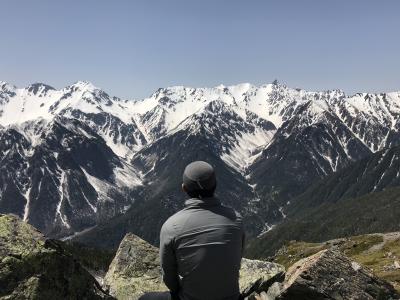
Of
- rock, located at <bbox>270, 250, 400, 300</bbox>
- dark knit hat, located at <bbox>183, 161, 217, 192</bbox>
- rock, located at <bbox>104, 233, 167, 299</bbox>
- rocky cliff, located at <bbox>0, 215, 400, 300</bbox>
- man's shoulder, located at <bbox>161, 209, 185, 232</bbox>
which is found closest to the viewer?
man's shoulder, located at <bbox>161, 209, 185, 232</bbox>

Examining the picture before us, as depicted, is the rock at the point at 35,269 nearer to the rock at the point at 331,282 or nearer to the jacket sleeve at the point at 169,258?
the jacket sleeve at the point at 169,258

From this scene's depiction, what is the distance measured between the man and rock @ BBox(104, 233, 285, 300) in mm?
11192

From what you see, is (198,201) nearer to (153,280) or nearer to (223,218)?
(223,218)

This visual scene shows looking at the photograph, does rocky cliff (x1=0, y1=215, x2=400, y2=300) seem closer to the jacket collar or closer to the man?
the man

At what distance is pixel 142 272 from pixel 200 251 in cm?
1312

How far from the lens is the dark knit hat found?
11609 mm

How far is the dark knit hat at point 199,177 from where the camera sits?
11609 millimetres

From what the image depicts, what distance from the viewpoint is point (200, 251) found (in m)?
11.5

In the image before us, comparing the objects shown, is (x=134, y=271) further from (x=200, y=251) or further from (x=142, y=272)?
(x=200, y=251)

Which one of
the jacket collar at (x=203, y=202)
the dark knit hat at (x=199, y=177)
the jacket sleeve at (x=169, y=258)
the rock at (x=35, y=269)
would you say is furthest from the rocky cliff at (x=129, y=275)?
Answer: the dark knit hat at (x=199, y=177)

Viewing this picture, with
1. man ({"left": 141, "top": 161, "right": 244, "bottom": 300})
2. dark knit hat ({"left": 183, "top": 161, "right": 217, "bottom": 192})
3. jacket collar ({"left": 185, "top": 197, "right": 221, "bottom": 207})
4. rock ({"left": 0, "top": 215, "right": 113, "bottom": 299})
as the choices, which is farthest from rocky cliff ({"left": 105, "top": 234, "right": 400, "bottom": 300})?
dark knit hat ({"left": 183, "top": 161, "right": 217, "bottom": 192})

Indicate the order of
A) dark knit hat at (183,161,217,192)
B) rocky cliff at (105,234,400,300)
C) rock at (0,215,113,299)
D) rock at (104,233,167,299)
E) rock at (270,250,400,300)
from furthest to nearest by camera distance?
rock at (104,233,167,299) → rocky cliff at (105,234,400,300) → rock at (270,250,400,300) → rock at (0,215,113,299) → dark knit hat at (183,161,217,192)

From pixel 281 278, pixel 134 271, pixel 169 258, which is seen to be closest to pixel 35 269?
pixel 134 271

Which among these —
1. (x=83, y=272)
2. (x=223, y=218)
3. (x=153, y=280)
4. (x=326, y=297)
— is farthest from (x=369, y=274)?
(x=223, y=218)
